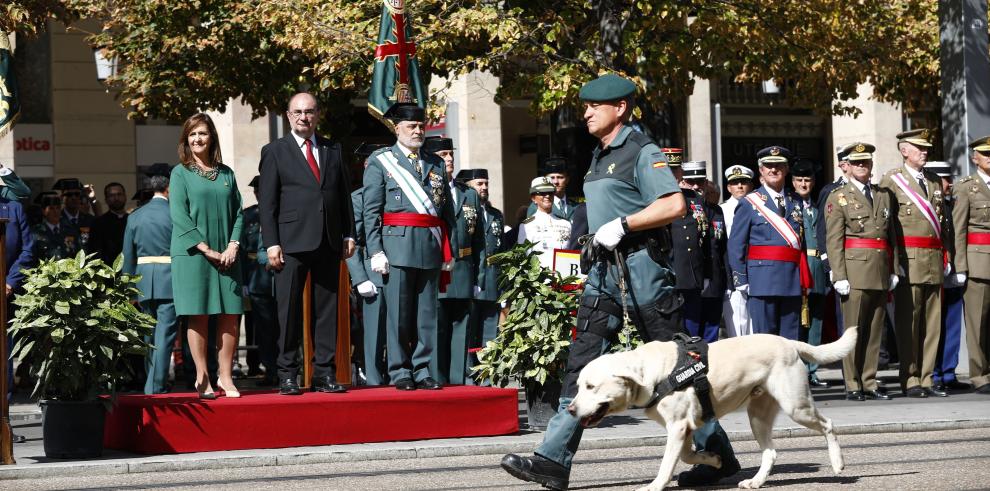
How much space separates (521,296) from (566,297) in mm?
322

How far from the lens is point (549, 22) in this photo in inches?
778

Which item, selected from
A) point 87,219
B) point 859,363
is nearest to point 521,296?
point 859,363

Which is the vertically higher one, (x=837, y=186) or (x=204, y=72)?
(x=204, y=72)

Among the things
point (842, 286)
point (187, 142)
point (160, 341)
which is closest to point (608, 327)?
point (187, 142)

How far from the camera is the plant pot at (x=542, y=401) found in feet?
37.7

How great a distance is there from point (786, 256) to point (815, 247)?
0.64 m

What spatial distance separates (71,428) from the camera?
10211 mm

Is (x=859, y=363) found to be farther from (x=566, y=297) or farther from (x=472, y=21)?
(x=472, y=21)

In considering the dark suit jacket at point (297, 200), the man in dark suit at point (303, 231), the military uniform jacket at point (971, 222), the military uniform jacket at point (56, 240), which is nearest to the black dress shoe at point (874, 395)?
the military uniform jacket at point (971, 222)

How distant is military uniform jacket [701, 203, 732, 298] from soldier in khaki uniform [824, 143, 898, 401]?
1236 millimetres

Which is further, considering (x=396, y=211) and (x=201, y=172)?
(x=396, y=211)

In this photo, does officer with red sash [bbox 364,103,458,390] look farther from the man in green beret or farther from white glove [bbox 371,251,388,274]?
the man in green beret

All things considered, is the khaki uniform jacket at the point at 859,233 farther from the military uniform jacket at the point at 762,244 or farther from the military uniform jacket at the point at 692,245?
the military uniform jacket at the point at 692,245

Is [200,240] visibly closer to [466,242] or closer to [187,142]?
[187,142]
